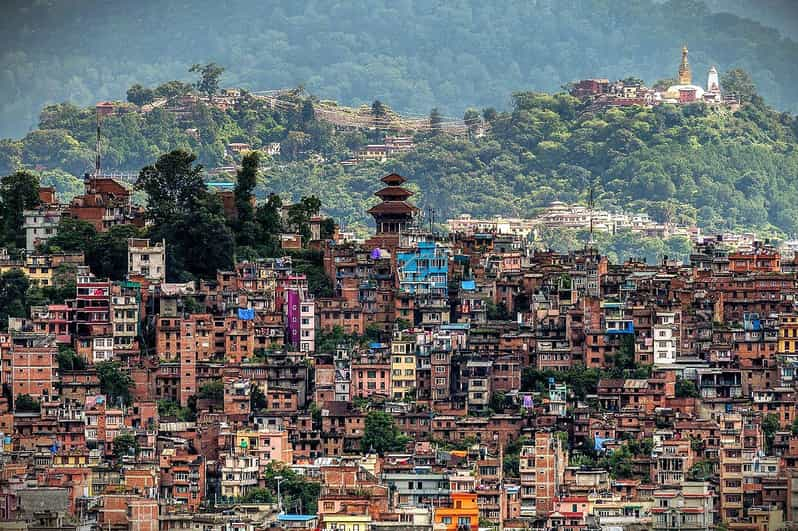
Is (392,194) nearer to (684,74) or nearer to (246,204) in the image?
(246,204)

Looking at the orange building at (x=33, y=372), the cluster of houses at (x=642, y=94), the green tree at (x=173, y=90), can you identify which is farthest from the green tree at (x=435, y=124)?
the orange building at (x=33, y=372)

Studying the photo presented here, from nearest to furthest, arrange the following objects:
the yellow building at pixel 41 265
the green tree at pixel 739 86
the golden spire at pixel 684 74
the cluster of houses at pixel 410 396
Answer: the cluster of houses at pixel 410 396
the yellow building at pixel 41 265
the green tree at pixel 739 86
the golden spire at pixel 684 74

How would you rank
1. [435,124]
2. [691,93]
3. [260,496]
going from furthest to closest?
[435,124]
[691,93]
[260,496]

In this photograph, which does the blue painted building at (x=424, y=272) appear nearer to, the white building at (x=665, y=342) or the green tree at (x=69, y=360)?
the white building at (x=665, y=342)

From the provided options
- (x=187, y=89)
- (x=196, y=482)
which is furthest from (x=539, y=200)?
(x=196, y=482)

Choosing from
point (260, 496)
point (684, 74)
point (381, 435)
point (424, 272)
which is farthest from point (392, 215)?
point (684, 74)

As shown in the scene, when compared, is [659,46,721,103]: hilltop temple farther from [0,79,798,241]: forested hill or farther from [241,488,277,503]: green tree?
[241,488,277,503]: green tree
